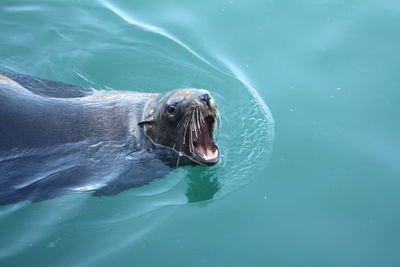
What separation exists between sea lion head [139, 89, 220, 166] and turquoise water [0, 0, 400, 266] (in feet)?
1.16

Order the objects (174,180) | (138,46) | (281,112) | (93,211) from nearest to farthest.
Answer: (93,211) → (174,180) → (281,112) → (138,46)

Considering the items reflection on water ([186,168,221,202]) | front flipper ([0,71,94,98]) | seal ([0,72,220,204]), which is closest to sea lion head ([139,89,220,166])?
seal ([0,72,220,204])

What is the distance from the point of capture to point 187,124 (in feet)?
18.9

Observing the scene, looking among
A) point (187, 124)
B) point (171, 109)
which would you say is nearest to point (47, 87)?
point (171, 109)

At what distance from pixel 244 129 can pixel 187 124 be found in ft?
3.98

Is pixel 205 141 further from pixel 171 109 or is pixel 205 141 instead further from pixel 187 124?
pixel 171 109

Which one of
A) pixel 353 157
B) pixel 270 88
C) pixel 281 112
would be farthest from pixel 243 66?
pixel 353 157

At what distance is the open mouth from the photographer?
5.77 metres

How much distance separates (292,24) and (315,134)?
233 centimetres

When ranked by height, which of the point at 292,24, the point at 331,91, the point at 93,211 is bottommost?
the point at 93,211

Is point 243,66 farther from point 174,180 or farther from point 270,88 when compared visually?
point 174,180


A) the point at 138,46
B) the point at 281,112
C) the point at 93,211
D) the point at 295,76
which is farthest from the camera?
the point at 138,46

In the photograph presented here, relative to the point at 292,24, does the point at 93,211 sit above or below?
below

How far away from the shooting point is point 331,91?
7.40 m
